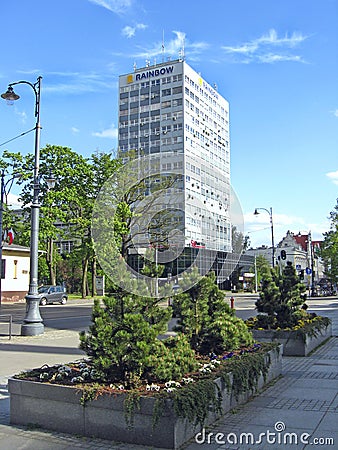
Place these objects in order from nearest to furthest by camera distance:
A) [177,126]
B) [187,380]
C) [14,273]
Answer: [187,380] < [14,273] < [177,126]

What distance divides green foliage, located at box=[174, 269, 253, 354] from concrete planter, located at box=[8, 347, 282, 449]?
167 centimetres

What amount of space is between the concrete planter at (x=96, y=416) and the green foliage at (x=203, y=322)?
5.46 feet

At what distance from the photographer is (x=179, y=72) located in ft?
297

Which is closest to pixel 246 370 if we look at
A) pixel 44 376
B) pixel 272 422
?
pixel 272 422

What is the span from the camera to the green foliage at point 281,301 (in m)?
13.2

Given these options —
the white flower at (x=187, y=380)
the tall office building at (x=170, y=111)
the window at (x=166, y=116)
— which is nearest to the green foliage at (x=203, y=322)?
the white flower at (x=187, y=380)

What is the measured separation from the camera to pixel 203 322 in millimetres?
8430

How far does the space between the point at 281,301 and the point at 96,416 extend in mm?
8543

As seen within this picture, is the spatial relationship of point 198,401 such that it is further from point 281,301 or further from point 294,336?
point 281,301

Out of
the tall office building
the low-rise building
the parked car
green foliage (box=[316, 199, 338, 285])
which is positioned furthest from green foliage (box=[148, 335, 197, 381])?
the tall office building

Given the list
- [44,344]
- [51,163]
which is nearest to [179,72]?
[51,163]

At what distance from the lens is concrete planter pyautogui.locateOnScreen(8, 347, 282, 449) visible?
17.6 ft

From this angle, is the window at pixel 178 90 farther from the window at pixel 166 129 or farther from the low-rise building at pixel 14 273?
the low-rise building at pixel 14 273

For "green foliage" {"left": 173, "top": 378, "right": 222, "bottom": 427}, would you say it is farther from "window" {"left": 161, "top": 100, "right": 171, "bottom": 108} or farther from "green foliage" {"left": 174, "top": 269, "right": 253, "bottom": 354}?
"window" {"left": 161, "top": 100, "right": 171, "bottom": 108}
